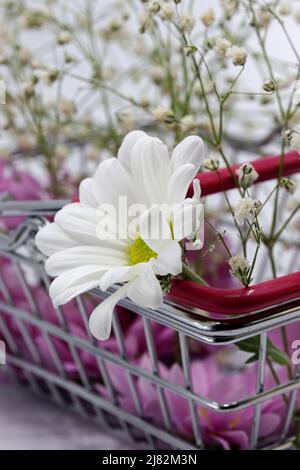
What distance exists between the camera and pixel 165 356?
1.37ft

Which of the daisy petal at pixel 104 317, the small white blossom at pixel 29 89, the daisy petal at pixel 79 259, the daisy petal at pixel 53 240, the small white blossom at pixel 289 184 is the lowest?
the daisy petal at pixel 104 317

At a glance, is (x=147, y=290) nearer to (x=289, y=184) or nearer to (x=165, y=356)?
(x=289, y=184)

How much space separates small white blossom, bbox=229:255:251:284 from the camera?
258 millimetres

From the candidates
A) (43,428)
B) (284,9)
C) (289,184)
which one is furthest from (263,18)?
(43,428)

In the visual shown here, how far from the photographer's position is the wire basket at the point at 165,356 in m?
0.27

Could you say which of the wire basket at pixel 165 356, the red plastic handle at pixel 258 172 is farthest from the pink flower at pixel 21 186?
the red plastic handle at pixel 258 172

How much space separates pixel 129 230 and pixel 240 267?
1.7 inches

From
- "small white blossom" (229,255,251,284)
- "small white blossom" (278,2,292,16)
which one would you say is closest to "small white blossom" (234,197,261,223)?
"small white blossom" (229,255,251,284)

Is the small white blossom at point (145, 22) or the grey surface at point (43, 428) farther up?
the small white blossom at point (145, 22)

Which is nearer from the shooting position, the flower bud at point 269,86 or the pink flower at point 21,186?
the flower bud at point 269,86

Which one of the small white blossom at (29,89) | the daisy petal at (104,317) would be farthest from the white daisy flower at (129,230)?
the small white blossom at (29,89)

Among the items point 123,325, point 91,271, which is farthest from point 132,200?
point 123,325

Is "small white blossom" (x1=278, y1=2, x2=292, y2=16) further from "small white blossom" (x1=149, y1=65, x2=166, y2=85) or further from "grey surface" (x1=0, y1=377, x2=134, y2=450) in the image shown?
"grey surface" (x1=0, y1=377, x2=134, y2=450)

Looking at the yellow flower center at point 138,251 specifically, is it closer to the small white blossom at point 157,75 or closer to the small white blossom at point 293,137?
the small white blossom at point 293,137
